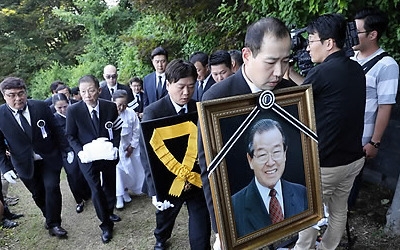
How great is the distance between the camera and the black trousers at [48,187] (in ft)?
13.0

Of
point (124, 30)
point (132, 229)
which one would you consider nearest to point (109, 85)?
point (132, 229)

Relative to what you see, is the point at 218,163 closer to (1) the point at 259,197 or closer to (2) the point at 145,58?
(1) the point at 259,197

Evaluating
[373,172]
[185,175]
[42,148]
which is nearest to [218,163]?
[185,175]

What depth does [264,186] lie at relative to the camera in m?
1.52

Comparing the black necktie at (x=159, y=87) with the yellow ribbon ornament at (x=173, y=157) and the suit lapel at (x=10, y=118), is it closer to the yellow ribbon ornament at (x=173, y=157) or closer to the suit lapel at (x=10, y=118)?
the suit lapel at (x=10, y=118)

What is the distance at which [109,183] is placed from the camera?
409 centimetres

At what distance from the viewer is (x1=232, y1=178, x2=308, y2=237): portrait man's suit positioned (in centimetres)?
145

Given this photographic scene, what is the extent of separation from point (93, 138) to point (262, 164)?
2.78 m

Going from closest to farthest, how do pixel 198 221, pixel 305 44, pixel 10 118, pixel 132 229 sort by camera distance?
pixel 305 44
pixel 198 221
pixel 10 118
pixel 132 229

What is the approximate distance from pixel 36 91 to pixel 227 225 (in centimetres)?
1454

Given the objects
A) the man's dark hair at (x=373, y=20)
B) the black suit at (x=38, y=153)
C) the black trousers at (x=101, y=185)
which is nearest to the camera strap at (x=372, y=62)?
the man's dark hair at (x=373, y=20)

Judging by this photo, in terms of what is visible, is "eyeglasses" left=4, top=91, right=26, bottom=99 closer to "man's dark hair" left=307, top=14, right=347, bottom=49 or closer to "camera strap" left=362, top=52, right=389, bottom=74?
"man's dark hair" left=307, top=14, right=347, bottom=49

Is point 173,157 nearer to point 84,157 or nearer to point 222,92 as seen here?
point 222,92

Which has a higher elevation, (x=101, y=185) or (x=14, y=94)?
(x=14, y=94)
